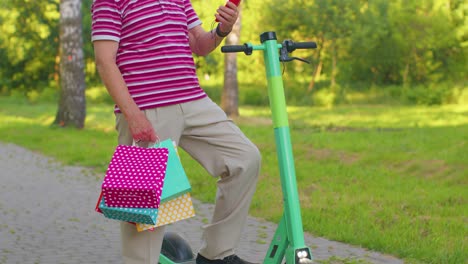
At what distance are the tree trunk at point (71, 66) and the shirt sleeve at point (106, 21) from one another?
14764 millimetres

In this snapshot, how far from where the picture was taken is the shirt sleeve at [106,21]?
4.16 metres

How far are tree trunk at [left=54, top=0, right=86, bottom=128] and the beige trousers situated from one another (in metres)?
14.8

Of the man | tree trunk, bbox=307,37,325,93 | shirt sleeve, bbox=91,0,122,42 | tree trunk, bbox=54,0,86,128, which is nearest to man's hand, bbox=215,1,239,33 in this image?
the man

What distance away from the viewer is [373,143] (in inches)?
555

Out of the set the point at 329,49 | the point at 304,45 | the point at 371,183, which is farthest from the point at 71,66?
the point at 329,49

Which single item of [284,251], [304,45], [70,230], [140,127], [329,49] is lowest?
[70,230]

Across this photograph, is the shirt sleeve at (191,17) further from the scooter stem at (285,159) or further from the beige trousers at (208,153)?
the scooter stem at (285,159)

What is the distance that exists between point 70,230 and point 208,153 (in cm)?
334

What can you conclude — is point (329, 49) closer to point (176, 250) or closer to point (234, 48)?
point (176, 250)

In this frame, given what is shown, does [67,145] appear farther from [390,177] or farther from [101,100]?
[101,100]

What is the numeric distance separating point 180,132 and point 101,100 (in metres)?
39.7

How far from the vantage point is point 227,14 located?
13.8ft

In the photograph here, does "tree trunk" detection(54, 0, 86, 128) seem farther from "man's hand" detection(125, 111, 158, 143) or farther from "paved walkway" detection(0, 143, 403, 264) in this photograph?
"man's hand" detection(125, 111, 158, 143)

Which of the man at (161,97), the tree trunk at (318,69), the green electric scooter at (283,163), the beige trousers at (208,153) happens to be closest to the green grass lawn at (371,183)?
the beige trousers at (208,153)
